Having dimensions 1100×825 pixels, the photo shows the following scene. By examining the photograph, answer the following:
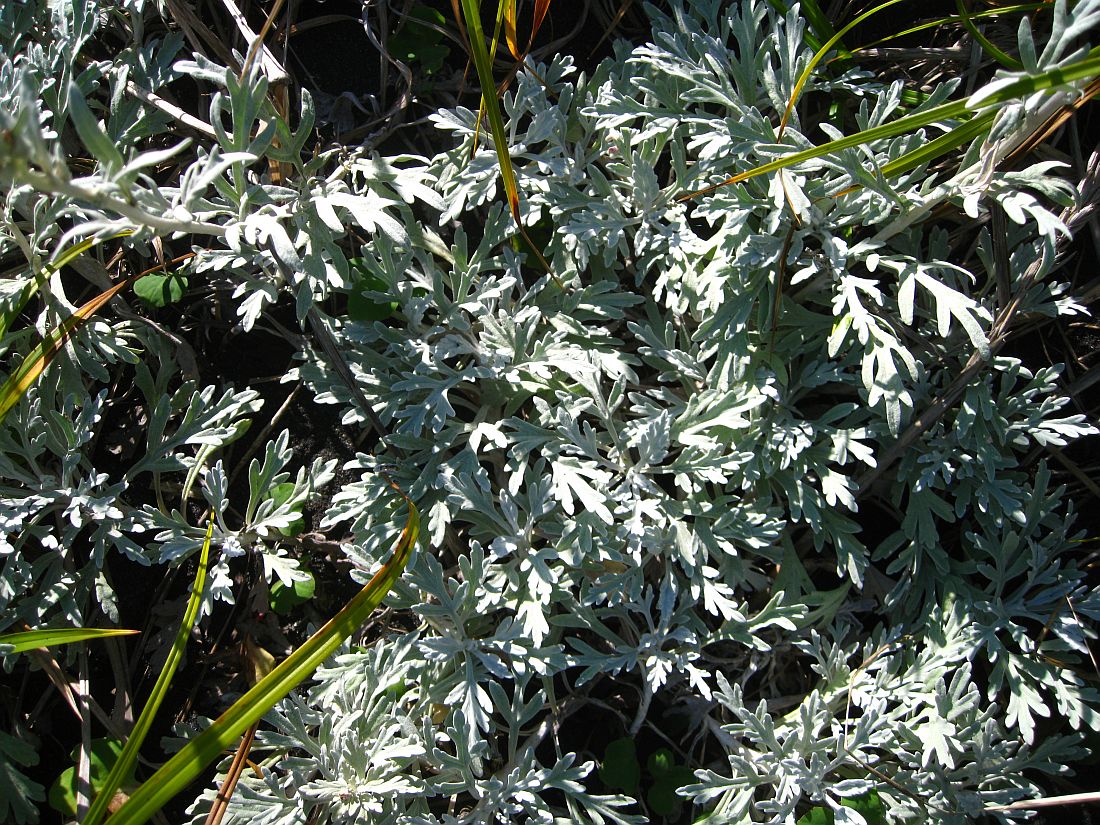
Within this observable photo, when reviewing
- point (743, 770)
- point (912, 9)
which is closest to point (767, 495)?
point (743, 770)

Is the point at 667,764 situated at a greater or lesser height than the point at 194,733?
lesser

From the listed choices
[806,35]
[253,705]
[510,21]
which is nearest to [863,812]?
[253,705]

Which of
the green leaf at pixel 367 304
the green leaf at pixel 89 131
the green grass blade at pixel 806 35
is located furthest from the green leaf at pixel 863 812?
the green leaf at pixel 89 131

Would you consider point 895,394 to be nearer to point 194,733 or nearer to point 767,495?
point 767,495

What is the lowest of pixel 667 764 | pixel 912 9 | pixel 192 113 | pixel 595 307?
pixel 667 764

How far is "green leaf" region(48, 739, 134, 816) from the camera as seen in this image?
2213 millimetres

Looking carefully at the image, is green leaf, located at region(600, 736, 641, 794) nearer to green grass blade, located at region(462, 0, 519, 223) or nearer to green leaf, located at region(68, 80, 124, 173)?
green grass blade, located at region(462, 0, 519, 223)

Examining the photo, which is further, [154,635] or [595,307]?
[154,635]

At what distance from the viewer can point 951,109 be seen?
1618 mm

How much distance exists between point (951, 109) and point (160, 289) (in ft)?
6.49

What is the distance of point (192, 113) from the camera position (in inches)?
98.5

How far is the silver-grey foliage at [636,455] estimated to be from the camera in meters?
1.96

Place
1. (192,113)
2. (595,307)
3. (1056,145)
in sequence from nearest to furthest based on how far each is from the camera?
1. (595,307)
2. (1056,145)
3. (192,113)

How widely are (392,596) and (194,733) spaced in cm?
64
